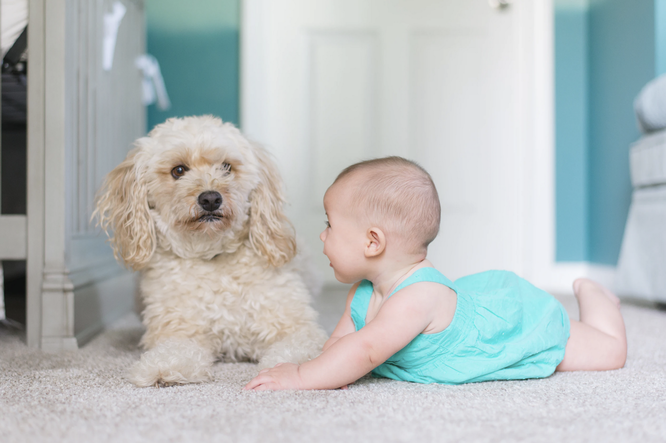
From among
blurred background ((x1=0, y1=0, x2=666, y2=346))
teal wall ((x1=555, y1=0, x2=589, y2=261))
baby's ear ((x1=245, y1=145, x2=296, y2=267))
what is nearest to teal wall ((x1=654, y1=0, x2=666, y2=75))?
blurred background ((x1=0, y1=0, x2=666, y2=346))

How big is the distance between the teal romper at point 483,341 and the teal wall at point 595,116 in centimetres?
195

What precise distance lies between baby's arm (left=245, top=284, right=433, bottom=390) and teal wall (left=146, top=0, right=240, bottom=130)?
7.68 ft

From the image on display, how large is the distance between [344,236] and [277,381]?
30 centimetres

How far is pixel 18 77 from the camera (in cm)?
161

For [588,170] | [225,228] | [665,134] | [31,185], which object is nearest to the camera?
[225,228]

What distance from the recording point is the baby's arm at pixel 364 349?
97cm

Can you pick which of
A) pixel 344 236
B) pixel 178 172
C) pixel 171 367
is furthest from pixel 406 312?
pixel 178 172

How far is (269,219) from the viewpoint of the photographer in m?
1.36

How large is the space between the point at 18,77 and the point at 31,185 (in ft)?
1.10

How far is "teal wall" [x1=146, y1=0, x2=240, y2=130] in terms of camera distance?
3037 mm

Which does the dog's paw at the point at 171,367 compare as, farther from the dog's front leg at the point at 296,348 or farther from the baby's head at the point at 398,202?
the baby's head at the point at 398,202

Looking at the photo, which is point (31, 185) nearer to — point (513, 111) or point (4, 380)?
point (4, 380)

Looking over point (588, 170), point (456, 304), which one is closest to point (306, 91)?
point (588, 170)

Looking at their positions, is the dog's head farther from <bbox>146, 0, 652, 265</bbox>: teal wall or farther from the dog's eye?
<bbox>146, 0, 652, 265</bbox>: teal wall
